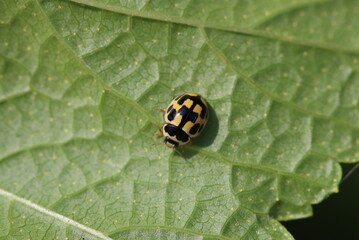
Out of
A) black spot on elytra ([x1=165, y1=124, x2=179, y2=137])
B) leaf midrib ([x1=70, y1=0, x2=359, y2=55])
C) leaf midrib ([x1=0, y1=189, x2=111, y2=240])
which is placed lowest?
leaf midrib ([x1=0, y1=189, x2=111, y2=240])

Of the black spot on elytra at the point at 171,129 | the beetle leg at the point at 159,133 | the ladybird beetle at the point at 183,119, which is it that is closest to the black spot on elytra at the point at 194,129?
the ladybird beetle at the point at 183,119

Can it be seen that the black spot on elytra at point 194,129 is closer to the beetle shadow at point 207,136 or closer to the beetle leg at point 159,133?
the beetle shadow at point 207,136

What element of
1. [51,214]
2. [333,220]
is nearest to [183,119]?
[51,214]

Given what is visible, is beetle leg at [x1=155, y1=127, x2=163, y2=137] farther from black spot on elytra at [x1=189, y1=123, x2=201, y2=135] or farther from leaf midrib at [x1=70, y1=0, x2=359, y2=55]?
leaf midrib at [x1=70, y1=0, x2=359, y2=55]

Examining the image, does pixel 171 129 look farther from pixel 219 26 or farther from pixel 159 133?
pixel 219 26

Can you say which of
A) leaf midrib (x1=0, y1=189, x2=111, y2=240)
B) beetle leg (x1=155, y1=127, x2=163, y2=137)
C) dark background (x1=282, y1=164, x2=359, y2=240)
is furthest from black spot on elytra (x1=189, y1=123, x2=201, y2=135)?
dark background (x1=282, y1=164, x2=359, y2=240)

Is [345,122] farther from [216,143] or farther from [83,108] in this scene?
[83,108]
